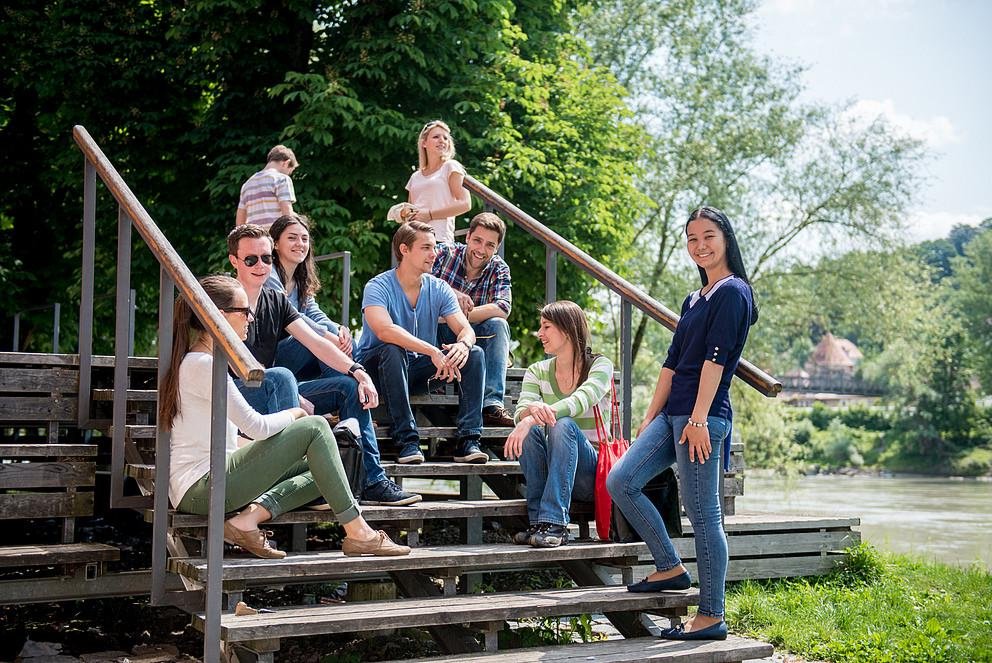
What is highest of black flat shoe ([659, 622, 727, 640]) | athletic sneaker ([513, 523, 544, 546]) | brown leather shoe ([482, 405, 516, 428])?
brown leather shoe ([482, 405, 516, 428])

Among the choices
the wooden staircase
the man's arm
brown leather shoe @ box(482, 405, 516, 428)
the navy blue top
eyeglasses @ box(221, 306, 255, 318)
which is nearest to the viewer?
the wooden staircase

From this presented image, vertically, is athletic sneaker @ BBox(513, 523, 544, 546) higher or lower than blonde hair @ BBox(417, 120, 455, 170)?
lower

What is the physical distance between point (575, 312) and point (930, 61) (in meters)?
89.2

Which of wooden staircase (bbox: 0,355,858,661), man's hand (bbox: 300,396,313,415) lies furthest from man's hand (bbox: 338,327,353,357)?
man's hand (bbox: 300,396,313,415)

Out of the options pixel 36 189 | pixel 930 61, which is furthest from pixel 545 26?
pixel 930 61

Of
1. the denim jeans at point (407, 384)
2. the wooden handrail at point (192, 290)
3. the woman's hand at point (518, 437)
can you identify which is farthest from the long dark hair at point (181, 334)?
the woman's hand at point (518, 437)

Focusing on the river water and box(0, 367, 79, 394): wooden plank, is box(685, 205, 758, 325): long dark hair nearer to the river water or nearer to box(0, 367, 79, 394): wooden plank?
box(0, 367, 79, 394): wooden plank

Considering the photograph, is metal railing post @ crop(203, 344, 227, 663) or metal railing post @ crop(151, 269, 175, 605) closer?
metal railing post @ crop(203, 344, 227, 663)

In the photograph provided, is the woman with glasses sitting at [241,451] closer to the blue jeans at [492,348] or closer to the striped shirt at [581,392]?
the striped shirt at [581,392]

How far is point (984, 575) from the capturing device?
7012mm

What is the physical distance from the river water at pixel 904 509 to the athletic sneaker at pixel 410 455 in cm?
582

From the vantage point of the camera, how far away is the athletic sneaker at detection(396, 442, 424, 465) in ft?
15.5

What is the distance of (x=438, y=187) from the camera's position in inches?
248

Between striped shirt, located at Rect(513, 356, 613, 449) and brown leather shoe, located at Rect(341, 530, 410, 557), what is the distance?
0.86 metres
